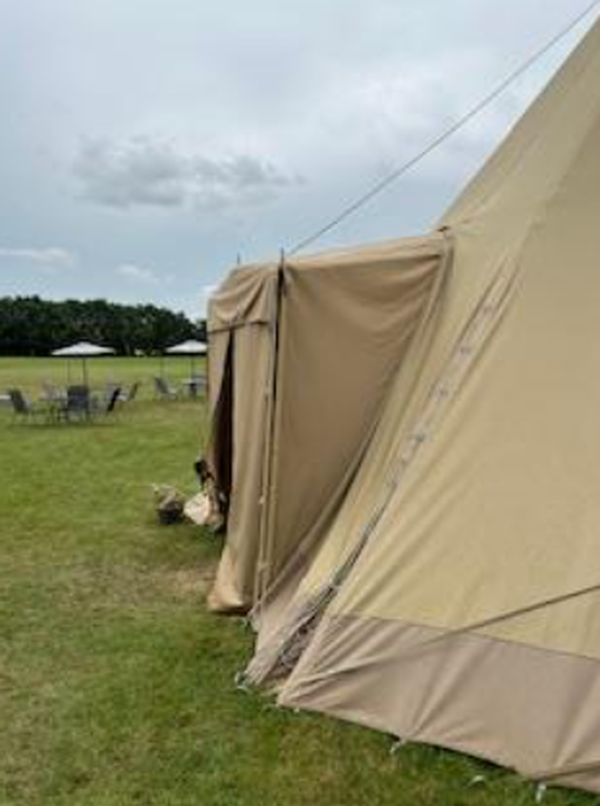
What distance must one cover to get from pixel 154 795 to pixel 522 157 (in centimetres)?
415

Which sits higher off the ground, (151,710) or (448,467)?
(448,467)

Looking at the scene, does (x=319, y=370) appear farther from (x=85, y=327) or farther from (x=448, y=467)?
(x=85, y=327)

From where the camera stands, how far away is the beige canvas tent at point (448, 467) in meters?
3.98

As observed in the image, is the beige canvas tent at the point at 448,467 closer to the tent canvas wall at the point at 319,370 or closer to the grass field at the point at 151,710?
the tent canvas wall at the point at 319,370

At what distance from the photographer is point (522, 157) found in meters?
5.70

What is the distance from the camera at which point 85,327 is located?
56.3m

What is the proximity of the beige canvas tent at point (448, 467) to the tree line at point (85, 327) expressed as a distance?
49.7 metres

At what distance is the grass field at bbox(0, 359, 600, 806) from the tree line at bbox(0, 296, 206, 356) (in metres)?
47.8

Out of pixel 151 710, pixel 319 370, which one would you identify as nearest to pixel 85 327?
pixel 319 370

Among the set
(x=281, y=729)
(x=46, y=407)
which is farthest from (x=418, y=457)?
(x=46, y=407)

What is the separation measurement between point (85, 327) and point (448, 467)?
53.8 meters

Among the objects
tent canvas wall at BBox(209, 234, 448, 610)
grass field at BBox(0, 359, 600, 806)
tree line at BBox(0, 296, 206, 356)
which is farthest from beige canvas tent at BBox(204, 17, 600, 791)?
tree line at BBox(0, 296, 206, 356)

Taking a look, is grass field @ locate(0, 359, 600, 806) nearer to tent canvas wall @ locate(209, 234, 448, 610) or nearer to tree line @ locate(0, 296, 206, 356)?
tent canvas wall @ locate(209, 234, 448, 610)

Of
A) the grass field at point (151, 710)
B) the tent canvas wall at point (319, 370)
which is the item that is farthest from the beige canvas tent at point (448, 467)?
the grass field at point (151, 710)
